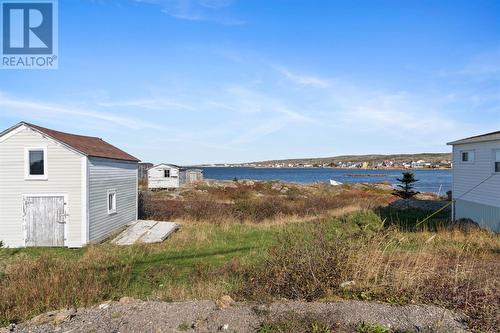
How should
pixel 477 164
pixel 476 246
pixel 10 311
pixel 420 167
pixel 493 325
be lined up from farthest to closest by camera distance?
pixel 420 167 → pixel 477 164 → pixel 476 246 → pixel 10 311 → pixel 493 325

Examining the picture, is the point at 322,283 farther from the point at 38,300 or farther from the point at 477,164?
the point at 477,164

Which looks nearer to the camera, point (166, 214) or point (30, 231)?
point (30, 231)

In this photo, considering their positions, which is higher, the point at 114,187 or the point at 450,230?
the point at 114,187

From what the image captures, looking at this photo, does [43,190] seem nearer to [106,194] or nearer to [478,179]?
[106,194]

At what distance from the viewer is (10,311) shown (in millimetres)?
6824

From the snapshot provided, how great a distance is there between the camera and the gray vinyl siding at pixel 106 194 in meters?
17.1

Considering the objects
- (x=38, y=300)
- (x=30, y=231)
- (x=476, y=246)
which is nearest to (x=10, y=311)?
(x=38, y=300)

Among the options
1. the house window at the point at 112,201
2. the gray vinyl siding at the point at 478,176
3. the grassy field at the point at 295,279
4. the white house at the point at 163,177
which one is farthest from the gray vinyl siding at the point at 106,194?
the white house at the point at 163,177

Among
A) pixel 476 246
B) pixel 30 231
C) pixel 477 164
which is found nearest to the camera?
pixel 476 246

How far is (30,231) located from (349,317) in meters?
15.2

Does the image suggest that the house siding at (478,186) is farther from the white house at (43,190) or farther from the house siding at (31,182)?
the house siding at (31,182)

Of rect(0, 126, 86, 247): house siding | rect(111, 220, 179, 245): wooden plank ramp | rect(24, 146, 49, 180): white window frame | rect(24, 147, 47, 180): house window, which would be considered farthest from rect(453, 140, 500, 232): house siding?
rect(24, 147, 47, 180): house window

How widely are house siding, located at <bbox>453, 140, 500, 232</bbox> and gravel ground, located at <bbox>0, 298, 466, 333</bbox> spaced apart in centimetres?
1377

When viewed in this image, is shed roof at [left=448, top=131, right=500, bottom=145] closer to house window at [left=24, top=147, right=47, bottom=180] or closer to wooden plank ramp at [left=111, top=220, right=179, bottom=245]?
wooden plank ramp at [left=111, top=220, right=179, bottom=245]
